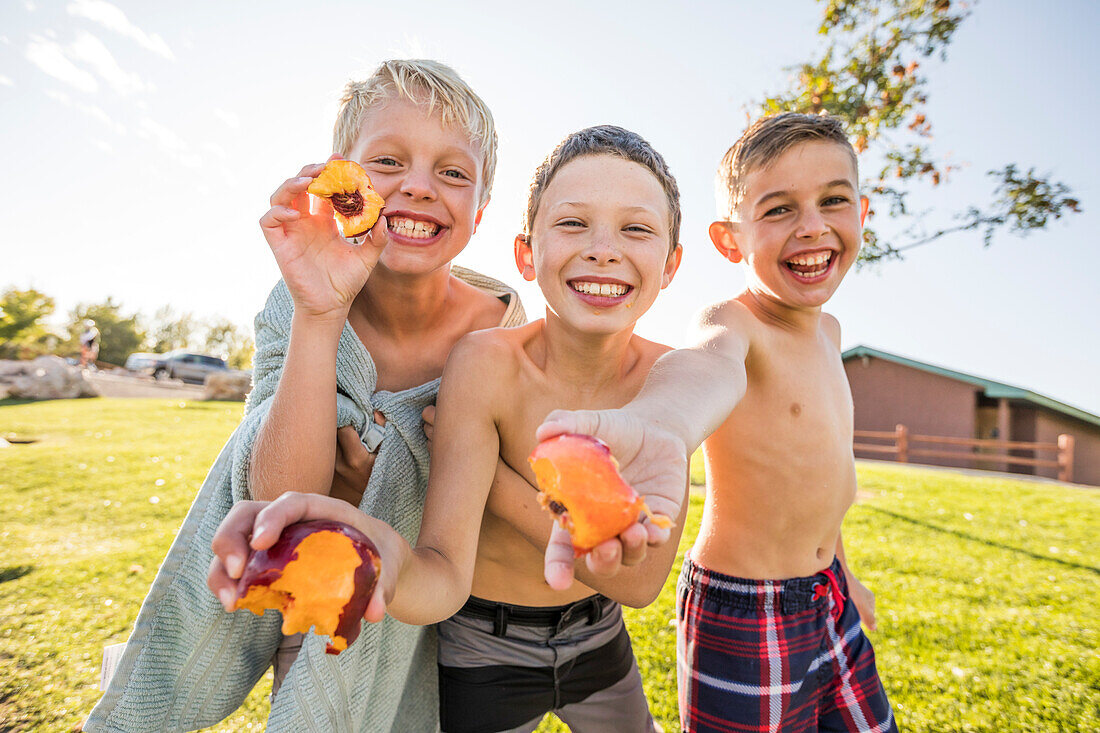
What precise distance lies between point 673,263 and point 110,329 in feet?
193

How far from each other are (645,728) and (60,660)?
9.80 ft

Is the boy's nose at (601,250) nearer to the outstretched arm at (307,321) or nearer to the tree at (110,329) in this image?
the outstretched arm at (307,321)

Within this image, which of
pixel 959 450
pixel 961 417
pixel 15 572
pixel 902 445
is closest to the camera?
pixel 15 572

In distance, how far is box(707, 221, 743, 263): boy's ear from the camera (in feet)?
7.27

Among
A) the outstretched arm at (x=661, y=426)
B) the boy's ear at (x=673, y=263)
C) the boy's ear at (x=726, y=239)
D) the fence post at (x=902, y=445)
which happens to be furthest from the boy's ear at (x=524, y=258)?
the fence post at (x=902, y=445)

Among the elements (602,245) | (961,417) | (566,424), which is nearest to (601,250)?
(602,245)

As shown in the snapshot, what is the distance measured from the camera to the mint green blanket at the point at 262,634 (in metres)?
1.77

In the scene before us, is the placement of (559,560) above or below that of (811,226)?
below

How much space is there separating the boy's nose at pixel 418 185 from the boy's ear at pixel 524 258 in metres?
0.31

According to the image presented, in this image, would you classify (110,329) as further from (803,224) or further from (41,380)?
(803,224)

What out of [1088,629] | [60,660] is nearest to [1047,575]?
[1088,629]

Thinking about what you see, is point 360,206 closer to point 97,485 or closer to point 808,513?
point 808,513

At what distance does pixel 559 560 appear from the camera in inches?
40.0

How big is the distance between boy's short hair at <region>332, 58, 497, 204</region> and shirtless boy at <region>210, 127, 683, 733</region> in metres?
0.39
